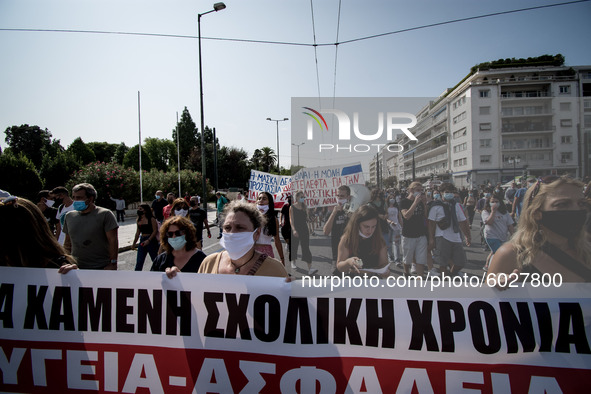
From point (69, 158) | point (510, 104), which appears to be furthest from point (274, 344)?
point (69, 158)

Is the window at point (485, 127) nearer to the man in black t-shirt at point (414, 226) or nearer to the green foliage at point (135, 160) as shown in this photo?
the man in black t-shirt at point (414, 226)

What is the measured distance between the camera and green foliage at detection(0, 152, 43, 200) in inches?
760

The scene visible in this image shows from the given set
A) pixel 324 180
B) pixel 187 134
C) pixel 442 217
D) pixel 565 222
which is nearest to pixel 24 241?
pixel 324 180

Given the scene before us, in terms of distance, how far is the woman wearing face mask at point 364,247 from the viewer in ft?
11.1

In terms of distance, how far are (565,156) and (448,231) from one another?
1.67 meters

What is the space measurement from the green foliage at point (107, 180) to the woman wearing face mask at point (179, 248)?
1815cm

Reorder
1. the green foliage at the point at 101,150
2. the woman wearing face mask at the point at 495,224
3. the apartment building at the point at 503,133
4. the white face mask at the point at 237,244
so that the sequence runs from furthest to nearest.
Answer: the green foliage at the point at 101,150 < the woman wearing face mask at the point at 495,224 < the apartment building at the point at 503,133 < the white face mask at the point at 237,244

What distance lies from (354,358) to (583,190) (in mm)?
2346

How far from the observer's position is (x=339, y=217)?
4.34 metres

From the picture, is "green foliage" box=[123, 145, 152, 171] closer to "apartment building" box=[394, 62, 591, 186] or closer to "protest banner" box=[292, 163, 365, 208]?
"protest banner" box=[292, 163, 365, 208]

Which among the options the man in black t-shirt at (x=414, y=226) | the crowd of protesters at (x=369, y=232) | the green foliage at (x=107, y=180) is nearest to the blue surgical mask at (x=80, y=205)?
the crowd of protesters at (x=369, y=232)

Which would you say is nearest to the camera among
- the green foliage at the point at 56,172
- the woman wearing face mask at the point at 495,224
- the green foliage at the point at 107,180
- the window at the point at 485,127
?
the window at the point at 485,127

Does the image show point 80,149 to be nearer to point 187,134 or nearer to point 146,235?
point 187,134

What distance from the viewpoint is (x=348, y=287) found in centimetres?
222
